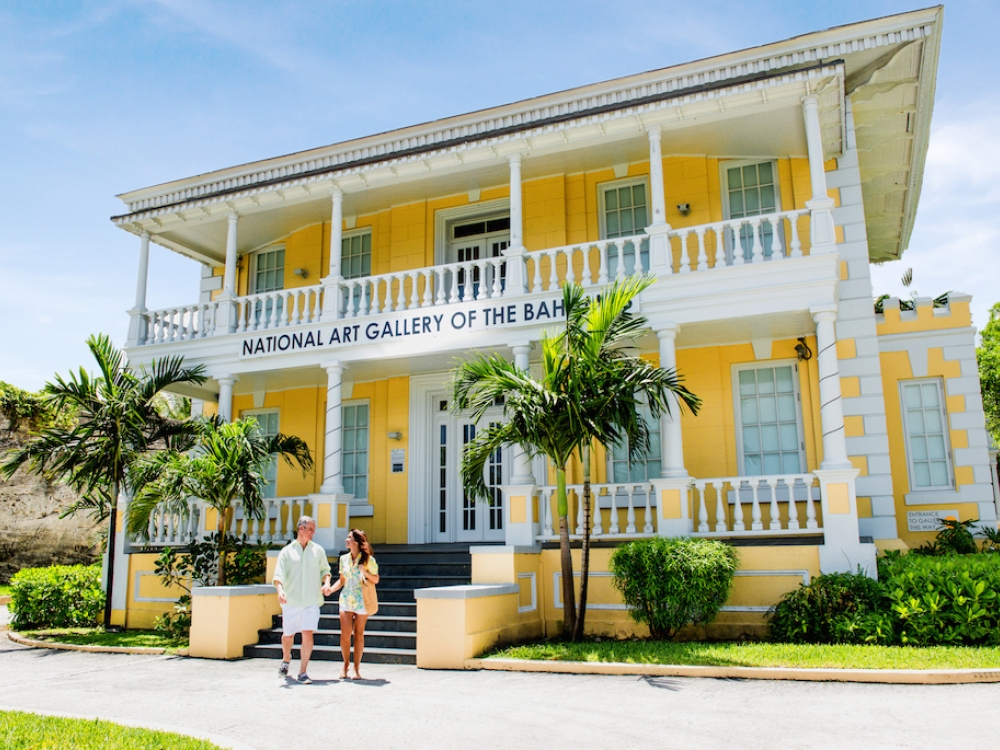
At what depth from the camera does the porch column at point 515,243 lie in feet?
40.1

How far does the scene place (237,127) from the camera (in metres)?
11.7

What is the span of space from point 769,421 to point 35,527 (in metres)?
17.2

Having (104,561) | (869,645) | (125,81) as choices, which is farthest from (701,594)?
(104,561)

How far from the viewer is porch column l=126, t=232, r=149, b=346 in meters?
14.7

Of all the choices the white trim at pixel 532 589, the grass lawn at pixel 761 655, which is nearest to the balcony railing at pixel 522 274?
the white trim at pixel 532 589

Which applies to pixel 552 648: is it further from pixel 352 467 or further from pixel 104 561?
pixel 104 561

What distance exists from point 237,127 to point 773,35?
7.96 m

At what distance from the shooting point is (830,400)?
10.3 m

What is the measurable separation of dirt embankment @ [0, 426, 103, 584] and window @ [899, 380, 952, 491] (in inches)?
683

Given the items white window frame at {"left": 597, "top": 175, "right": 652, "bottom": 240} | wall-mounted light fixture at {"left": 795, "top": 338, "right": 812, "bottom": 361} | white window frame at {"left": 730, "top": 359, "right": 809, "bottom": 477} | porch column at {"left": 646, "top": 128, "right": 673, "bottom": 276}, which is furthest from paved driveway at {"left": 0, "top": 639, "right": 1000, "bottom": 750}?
white window frame at {"left": 597, "top": 175, "right": 652, "bottom": 240}

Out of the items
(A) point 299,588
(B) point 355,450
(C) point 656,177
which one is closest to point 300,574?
(A) point 299,588

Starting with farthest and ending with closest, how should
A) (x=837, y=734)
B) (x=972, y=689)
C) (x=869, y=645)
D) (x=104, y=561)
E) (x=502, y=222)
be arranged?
(x=502, y=222) < (x=104, y=561) < (x=869, y=645) < (x=972, y=689) < (x=837, y=734)

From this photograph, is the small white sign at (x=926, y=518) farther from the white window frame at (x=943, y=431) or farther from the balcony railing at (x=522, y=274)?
the balcony railing at (x=522, y=274)

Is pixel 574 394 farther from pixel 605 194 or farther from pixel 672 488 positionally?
pixel 605 194
